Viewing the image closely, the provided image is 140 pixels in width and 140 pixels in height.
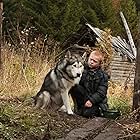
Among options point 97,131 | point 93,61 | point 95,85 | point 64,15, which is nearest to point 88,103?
point 95,85

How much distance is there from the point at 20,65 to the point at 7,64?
277mm

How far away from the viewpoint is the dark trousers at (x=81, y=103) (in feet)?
22.1

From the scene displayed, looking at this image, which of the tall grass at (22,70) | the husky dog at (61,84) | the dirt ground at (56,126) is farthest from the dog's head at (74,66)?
the tall grass at (22,70)

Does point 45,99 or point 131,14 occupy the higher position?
point 131,14

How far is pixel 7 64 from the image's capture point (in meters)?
9.90

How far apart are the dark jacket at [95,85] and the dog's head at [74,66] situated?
0.13 m

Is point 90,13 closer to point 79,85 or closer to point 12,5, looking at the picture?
point 12,5

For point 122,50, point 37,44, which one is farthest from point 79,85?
point 122,50

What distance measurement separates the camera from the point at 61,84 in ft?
22.1

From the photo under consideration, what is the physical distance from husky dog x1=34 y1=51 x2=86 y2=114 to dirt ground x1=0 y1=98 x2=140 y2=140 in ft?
1.50

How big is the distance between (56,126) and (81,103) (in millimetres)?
1478

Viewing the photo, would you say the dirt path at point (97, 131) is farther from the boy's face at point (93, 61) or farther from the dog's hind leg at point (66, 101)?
the boy's face at point (93, 61)

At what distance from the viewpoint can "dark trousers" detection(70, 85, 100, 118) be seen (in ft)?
22.1

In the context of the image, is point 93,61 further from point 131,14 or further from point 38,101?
point 131,14
